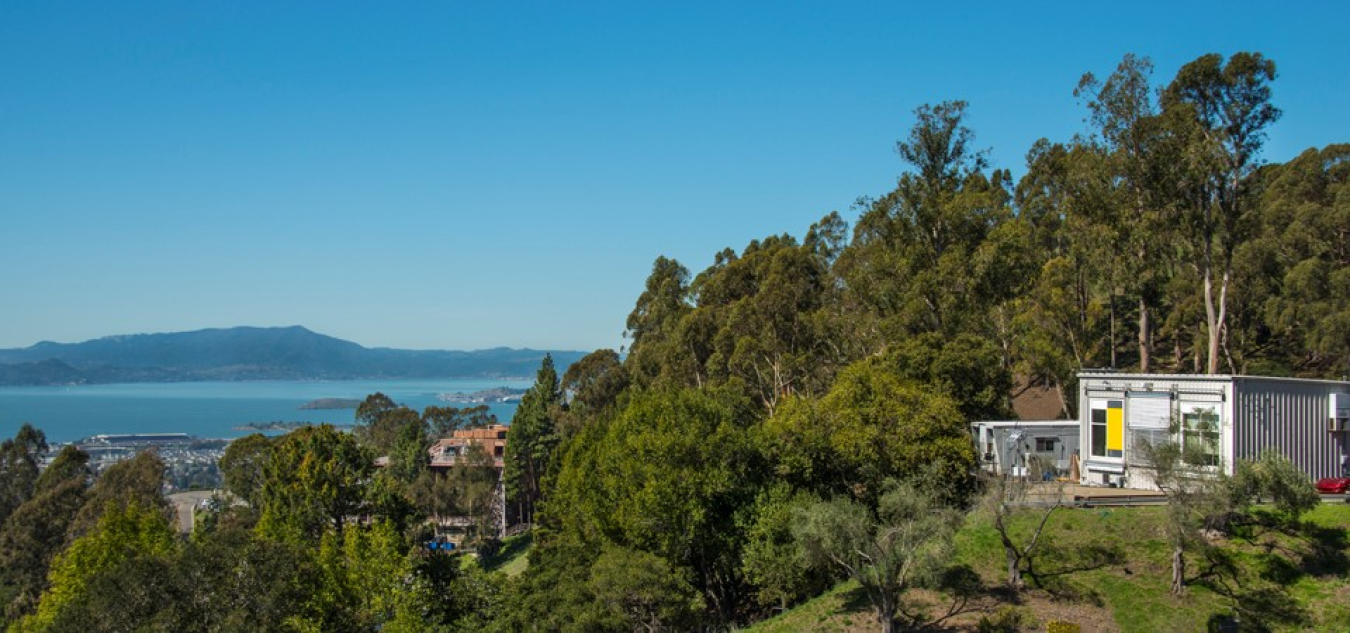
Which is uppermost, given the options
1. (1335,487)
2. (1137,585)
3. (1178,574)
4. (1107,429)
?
(1107,429)

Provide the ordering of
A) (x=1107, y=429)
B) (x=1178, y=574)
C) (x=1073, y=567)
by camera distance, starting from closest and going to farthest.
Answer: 1. (x=1178, y=574)
2. (x=1073, y=567)
3. (x=1107, y=429)

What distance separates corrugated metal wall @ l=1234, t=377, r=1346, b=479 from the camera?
2347 centimetres

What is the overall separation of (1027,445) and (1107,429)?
2995 millimetres

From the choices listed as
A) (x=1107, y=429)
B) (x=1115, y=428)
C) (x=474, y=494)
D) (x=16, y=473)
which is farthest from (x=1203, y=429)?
(x=16, y=473)

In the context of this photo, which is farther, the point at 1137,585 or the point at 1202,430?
the point at 1202,430

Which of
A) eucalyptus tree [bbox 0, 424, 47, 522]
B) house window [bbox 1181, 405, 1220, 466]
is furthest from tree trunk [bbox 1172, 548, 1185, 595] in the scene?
eucalyptus tree [bbox 0, 424, 47, 522]

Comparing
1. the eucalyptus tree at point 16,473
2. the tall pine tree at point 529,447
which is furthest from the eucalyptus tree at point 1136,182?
the eucalyptus tree at point 16,473

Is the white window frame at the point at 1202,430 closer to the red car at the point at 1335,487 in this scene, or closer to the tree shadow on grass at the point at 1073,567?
the red car at the point at 1335,487

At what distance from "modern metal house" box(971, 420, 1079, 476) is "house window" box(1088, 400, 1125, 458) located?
206 cm

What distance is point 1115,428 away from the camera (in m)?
26.4

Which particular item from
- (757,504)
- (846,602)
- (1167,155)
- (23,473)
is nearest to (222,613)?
(757,504)

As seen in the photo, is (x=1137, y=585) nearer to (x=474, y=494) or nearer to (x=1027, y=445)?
(x=1027, y=445)

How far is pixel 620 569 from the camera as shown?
24234 mm

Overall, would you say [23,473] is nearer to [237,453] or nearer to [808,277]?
[237,453]
